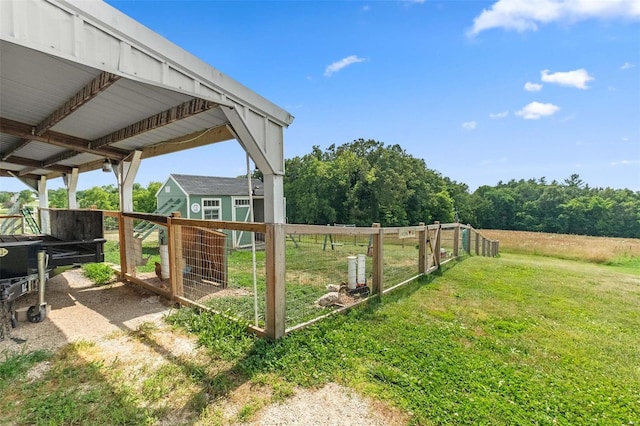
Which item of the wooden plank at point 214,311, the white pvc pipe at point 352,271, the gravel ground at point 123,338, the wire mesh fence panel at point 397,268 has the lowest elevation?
the wire mesh fence panel at point 397,268

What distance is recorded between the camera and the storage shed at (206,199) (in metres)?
12.4

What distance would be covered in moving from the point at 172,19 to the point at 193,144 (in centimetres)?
318

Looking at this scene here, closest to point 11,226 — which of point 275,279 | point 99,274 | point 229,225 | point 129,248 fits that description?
point 99,274

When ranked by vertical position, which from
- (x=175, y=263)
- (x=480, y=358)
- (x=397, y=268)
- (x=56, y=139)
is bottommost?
(x=397, y=268)

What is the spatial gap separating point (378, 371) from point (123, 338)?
9.01 ft

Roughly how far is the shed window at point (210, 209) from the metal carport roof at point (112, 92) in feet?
24.5

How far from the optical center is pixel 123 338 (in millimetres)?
3143

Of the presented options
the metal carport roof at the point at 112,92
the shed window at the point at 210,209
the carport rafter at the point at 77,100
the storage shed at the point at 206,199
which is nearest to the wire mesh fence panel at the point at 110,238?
the metal carport roof at the point at 112,92

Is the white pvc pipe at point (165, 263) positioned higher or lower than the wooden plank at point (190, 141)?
lower

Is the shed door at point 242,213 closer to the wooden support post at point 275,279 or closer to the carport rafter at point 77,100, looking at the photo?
the carport rafter at point 77,100

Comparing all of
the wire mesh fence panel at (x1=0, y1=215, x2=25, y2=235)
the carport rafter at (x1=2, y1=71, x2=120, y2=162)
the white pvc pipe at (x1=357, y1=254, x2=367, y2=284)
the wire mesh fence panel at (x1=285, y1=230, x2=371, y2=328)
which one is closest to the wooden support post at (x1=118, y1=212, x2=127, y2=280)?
the carport rafter at (x1=2, y1=71, x2=120, y2=162)

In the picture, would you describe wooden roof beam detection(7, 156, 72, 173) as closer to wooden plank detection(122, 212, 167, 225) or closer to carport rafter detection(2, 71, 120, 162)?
carport rafter detection(2, 71, 120, 162)

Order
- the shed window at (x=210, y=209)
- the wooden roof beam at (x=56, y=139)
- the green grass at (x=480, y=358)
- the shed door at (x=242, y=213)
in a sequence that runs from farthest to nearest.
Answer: the shed door at (x=242, y=213) < the shed window at (x=210, y=209) < the wooden roof beam at (x=56, y=139) < the green grass at (x=480, y=358)

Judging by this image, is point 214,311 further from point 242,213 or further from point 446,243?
Result: point 242,213
